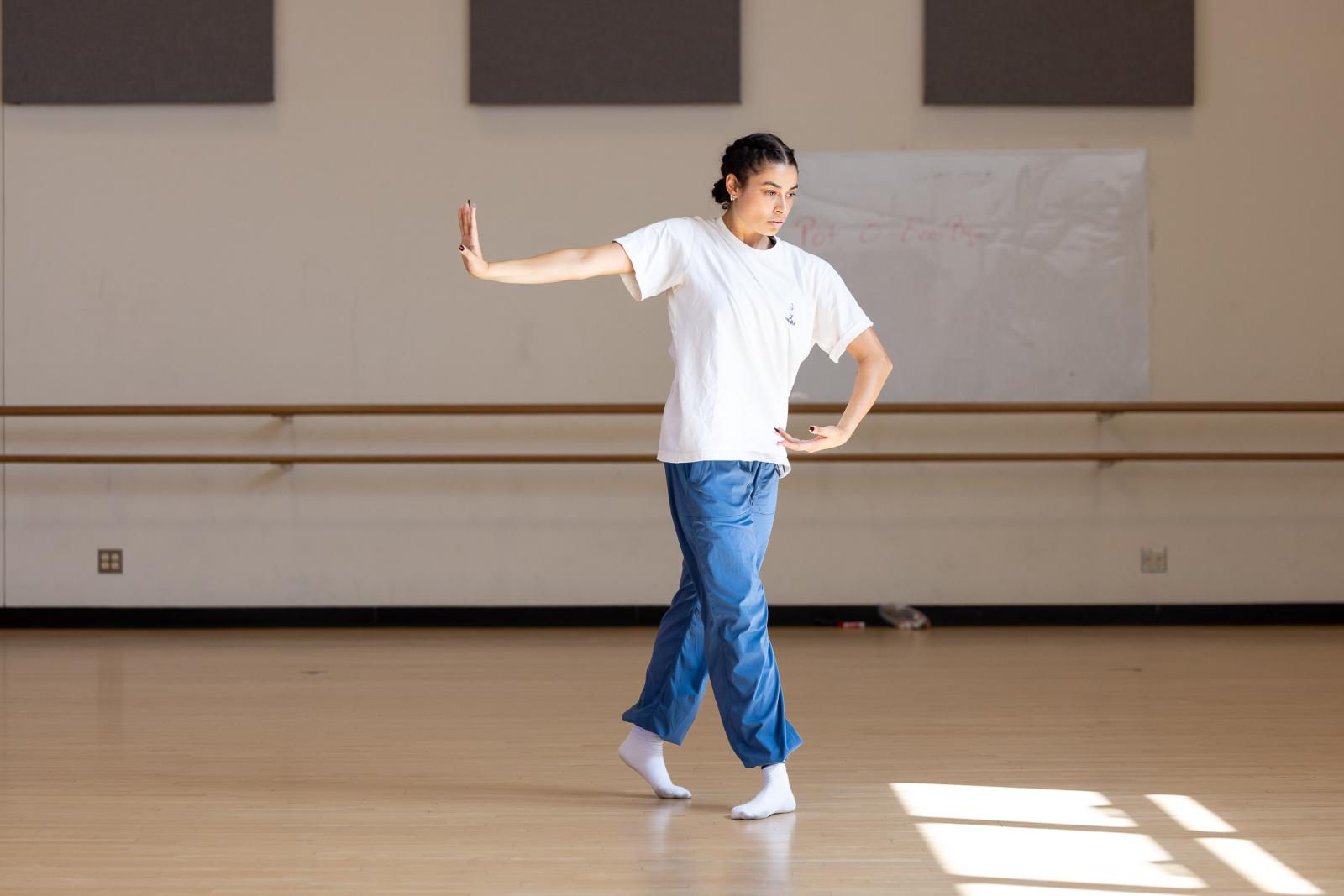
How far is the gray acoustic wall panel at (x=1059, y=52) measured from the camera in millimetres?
4973

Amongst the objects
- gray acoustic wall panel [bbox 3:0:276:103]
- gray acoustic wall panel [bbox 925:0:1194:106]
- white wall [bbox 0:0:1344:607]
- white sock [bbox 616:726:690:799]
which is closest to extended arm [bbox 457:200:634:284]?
white sock [bbox 616:726:690:799]

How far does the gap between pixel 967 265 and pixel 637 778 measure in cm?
296

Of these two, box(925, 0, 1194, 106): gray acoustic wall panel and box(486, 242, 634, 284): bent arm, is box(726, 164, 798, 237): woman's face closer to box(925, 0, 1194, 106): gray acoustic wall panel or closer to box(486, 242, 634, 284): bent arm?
box(486, 242, 634, 284): bent arm

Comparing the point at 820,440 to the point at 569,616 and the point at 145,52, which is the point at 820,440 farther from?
the point at 145,52

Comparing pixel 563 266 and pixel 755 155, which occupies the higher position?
pixel 755 155

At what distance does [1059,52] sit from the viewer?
498 centimetres

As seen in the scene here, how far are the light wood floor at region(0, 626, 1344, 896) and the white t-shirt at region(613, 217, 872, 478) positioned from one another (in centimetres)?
68

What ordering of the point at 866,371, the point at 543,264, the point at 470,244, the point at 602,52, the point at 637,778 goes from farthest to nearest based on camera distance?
the point at 602,52 → the point at 637,778 → the point at 866,371 → the point at 543,264 → the point at 470,244

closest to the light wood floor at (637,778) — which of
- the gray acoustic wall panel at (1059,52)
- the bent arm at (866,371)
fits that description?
the bent arm at (866,371)

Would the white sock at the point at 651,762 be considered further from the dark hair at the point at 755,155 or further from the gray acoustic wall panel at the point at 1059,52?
the gray acoustic wall panel at the point at 1059,52

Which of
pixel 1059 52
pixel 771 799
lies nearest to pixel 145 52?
pixel 1059 52

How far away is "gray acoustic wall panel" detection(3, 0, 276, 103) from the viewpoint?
4.97 m

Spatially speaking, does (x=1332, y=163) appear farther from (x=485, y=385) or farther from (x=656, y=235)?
(x=656, y=235)

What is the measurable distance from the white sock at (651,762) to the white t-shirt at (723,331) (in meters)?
0.55
